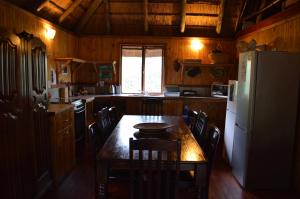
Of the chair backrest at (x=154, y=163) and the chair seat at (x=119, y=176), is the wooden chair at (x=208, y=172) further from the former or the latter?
the chair seat at (x=119, y=176)

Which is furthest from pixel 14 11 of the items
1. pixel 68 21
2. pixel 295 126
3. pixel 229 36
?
pixel 229 36

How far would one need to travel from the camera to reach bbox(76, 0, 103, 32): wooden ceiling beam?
5031mm

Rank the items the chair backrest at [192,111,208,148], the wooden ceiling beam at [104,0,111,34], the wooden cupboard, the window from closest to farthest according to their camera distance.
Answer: the wooden cupboard
the chair backrest at [192,111,208,148]
the wooden ceiling beam at [104,0,111,34]
the window

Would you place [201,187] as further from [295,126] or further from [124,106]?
[124,106]

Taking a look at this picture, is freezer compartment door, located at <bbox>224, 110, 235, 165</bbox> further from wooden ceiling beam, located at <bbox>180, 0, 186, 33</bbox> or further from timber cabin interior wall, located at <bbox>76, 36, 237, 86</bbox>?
wooden ceiling beam, located at <bbox>180, 0, 186, 33</bbox>

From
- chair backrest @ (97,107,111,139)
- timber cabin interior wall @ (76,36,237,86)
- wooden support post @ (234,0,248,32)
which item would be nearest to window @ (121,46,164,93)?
timber cabin interior wall @ (76,36,237,86)

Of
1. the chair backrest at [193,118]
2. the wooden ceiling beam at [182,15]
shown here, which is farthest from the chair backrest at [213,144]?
the wooden ceiling beam at [182,15]

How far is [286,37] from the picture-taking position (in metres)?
3.40

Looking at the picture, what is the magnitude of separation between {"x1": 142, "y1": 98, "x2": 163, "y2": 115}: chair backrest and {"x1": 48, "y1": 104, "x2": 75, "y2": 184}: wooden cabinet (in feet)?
4.75

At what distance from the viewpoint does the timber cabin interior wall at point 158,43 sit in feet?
18.8

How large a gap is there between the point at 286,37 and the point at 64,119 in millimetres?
3263

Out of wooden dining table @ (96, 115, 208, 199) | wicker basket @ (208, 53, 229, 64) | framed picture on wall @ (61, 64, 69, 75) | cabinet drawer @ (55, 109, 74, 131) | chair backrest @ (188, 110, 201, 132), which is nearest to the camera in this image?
wooden dining table @ (96, 115, 208, 199)

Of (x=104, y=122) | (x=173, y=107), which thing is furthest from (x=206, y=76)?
(x=104, y=122)

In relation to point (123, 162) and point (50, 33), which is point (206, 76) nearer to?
point (50, 33)
